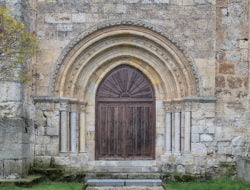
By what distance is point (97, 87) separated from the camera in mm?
11578

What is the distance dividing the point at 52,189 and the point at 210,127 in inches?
158

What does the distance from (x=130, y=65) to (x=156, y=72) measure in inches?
26.4

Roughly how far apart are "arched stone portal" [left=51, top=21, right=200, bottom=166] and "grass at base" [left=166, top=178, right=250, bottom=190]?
105cm

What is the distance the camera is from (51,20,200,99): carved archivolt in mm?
11070

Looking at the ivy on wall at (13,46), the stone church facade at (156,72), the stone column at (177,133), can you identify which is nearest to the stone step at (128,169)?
the stone church facade at (156,72)

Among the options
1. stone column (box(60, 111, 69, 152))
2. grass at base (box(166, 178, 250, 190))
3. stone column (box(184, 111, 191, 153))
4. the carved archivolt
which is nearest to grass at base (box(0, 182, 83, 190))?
stone column (box(60, 111, 69, 152))

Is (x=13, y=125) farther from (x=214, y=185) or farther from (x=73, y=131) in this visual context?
(x=214, y=185)

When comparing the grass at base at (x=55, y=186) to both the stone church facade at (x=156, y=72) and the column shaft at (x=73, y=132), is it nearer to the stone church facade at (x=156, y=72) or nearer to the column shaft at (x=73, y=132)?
the stone church facade at (x=156, y=72)

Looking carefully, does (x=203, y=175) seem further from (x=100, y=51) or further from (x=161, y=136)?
(x=100, y=51)

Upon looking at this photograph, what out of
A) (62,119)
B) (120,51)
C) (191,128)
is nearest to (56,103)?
(62,119)

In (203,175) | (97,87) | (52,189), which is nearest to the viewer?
(52,189)

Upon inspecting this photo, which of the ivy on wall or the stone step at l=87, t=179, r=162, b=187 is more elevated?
the ivy on wall

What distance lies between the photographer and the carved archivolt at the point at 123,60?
11070 millimetres

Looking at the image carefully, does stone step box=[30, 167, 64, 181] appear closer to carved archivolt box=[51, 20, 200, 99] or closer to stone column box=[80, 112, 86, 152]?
stone column box=[80, 112, 86, 152]
